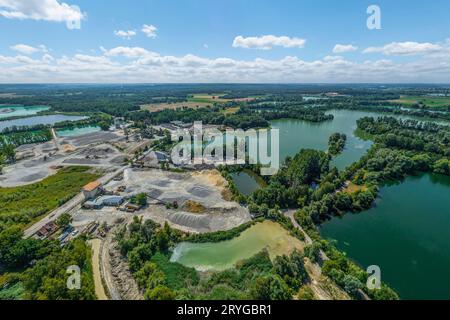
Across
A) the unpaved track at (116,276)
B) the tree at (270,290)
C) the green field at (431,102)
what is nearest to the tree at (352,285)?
the tree at (270,290)

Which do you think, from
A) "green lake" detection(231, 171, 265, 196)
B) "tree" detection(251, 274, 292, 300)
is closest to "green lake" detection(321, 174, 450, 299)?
"tree" detection(251, 274, 292, 300)

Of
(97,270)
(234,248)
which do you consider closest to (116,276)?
(97,270)

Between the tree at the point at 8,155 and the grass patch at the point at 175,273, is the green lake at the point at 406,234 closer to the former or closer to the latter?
the grass patch at the point at 175,273

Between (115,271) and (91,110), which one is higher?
(91,110)

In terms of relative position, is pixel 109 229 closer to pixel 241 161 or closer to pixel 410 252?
pixel 241 161

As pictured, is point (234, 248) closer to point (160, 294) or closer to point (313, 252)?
point (313, 252)
